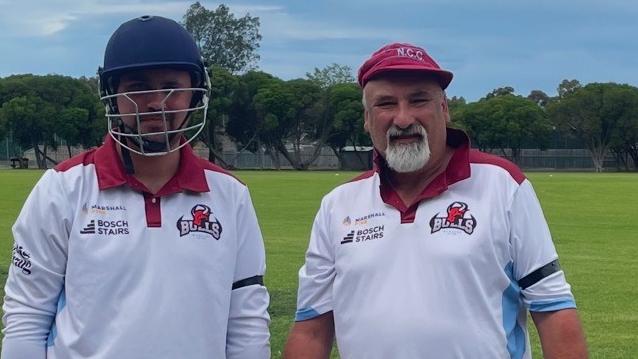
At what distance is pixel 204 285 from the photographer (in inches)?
137

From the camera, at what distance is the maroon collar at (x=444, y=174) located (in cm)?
375

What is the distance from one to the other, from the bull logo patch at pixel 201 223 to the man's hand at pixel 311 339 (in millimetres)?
657

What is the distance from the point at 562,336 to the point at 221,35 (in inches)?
3901

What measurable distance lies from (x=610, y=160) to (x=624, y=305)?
84723mm

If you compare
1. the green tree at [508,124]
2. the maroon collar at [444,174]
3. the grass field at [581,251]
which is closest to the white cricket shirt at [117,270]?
the maroon collar at [444,174]

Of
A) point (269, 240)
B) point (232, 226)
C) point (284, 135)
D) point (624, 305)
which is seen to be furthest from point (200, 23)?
point (232, 226)

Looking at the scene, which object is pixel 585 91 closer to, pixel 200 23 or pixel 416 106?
pixel 200 23

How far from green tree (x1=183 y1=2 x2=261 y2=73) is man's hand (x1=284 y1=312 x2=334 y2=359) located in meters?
97.3

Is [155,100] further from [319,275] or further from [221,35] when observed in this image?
[221,35]

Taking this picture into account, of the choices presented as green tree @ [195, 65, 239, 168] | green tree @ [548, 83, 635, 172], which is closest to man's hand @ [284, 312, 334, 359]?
green tree @ [195, 65, 239, 168]

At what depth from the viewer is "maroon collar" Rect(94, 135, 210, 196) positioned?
11.5 feet

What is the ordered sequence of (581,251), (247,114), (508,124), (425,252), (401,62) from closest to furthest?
(425,252) → (401,62) → (581,251) → (247,114) → (508,124)

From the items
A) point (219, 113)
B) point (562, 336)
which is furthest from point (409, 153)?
point (219, 113)

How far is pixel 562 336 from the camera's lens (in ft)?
11.6
